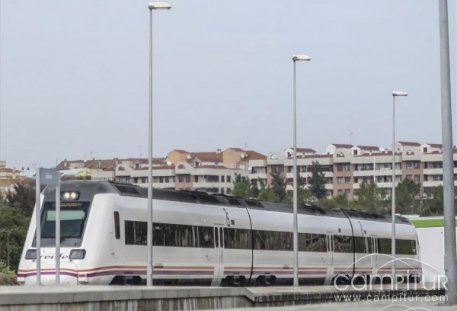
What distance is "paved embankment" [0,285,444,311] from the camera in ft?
75.6

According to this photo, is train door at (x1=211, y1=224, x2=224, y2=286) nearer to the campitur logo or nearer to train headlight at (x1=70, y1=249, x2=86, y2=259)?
train headlight at (x1=70, y1=249, x2=86, y2=259)

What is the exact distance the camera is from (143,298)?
27531 mm

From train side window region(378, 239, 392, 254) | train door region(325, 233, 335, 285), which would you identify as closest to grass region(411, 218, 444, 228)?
train side window region(378, 239, 392, 254)

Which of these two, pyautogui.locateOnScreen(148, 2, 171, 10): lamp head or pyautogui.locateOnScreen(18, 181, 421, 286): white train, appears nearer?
pyautogui.locateOnScreen(18, 181, 421, 286): white train

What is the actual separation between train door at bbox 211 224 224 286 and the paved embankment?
4.25 meters

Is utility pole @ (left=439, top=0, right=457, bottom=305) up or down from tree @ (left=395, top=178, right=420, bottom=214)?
up

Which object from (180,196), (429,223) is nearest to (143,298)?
(180,196)

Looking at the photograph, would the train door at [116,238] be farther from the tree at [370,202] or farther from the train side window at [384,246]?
the tree at [370,202]

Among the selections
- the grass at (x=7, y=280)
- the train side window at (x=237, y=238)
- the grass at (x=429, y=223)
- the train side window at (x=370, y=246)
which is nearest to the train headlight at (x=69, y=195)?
the grass at (x=7, y=280)

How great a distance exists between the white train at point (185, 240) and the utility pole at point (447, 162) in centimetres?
1239

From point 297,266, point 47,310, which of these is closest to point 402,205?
point 297,266

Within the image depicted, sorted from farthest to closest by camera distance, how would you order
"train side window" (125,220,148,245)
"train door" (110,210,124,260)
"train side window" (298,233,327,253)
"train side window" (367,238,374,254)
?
"train side window" (367,238,374,254) → "train side window" (298,233,327,253) → "train side window" (125,220,148,245) → "train door" (110,210,124,260)

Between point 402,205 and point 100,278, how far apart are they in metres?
144

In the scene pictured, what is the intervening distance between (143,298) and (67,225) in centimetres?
1046
